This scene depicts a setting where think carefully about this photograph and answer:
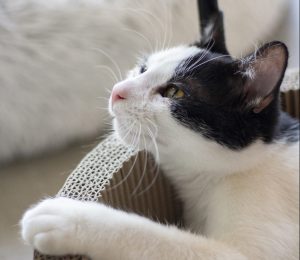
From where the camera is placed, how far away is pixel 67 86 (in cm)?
114

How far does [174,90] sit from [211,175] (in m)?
0.19

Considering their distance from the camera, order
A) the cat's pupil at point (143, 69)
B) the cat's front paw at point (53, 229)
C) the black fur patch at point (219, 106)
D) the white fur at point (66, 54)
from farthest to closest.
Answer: the white fur at point (66, 54) → the cat's pupil at point (143, 69) → the black fur patch at point (219, 106) → the cat's front paw at point (53, 229)

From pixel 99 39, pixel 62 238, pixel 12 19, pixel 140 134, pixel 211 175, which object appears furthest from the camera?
pixel 99 39

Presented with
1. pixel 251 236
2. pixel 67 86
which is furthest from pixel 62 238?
pixel 67 86

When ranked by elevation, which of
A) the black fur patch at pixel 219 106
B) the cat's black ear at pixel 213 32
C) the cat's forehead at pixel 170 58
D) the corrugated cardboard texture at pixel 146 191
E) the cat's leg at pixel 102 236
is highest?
the cat's black ear at pixel 213 32

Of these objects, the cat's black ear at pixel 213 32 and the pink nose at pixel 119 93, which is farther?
the cat's black ear at pixel 213 32

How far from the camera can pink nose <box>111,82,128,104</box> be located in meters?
0.74

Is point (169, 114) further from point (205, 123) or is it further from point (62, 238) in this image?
point (62, 238)

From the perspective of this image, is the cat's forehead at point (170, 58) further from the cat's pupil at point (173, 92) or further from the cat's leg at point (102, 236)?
the cat's leg at point (102, 236)

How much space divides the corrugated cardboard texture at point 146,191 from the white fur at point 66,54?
1.02 feet

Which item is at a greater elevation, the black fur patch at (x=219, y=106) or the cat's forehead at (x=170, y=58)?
the cat's forehead at (x=170, y=58)

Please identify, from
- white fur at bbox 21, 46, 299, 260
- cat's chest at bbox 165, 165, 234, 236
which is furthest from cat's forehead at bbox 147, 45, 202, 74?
cat's chest at bbox 165, 165, 234, 236

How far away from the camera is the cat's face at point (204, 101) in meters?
0.73

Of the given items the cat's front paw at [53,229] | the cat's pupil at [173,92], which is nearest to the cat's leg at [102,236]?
the cat's front paw at [53,229]
